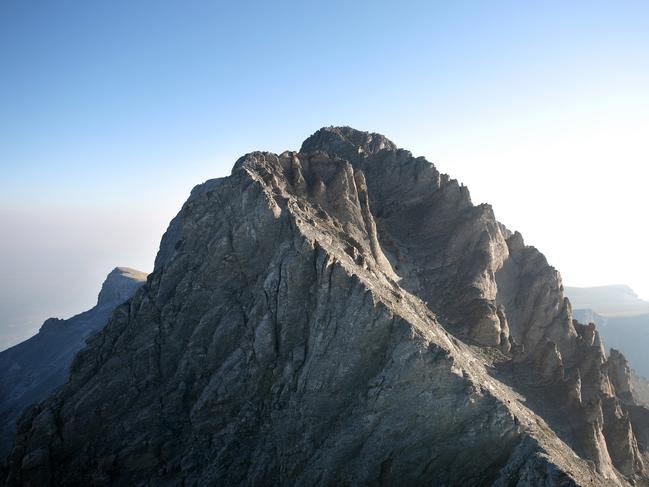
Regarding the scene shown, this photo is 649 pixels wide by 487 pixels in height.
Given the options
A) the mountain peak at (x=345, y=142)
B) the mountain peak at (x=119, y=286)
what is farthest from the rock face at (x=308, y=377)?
the mountain peak at (x=119, y=286)

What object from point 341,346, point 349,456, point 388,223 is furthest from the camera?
point 388,223

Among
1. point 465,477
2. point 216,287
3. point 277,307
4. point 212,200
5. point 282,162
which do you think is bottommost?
point 465,477

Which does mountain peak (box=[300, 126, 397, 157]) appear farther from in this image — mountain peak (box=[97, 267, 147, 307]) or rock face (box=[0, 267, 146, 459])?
mountain peak (box=[97, 267, 147, 307])

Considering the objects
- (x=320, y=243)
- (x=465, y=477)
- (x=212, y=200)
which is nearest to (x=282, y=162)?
(x=212, y=200)

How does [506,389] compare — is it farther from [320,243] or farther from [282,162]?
[282,162]

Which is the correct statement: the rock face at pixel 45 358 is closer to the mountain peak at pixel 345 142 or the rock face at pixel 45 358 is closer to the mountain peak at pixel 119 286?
the mountain peak at pixel 119 286

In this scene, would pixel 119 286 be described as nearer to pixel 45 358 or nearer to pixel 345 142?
pixel 45 358

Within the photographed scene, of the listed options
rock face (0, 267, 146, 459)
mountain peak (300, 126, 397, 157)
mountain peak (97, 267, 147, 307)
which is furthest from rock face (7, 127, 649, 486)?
mountain peak (97, 267, 147, 307)
